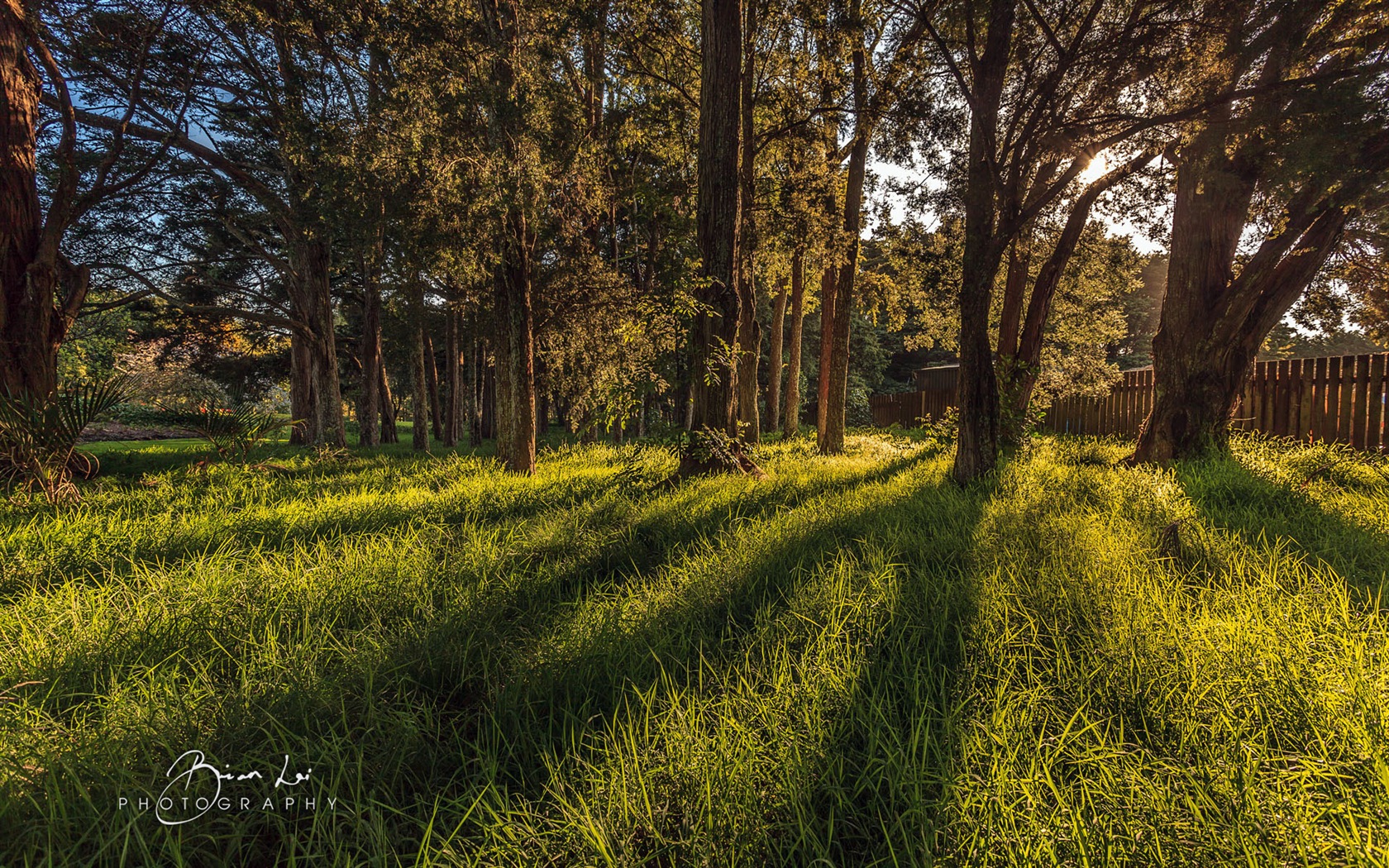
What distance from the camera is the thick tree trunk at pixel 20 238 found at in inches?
204

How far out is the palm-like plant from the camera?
420cm

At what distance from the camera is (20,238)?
5.40 meters

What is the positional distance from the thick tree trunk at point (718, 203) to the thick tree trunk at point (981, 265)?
2502 mm

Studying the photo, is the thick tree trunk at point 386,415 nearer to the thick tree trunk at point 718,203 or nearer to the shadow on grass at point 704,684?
the thick tree trunk at point 718,203

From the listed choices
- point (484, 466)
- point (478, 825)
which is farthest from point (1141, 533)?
point (484, 466)

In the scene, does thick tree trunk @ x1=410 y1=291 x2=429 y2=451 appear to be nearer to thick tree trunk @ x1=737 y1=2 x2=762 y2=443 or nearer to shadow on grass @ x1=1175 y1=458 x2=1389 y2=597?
thick tree trunk @ x1=737 y1=2 x2=762 y2=443

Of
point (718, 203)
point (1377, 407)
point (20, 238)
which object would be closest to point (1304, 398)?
point (1377, 407)

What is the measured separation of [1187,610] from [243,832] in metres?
3.52

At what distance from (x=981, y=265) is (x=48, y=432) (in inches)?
355

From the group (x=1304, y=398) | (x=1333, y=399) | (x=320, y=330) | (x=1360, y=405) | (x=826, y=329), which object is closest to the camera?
(x=1360, y=405)

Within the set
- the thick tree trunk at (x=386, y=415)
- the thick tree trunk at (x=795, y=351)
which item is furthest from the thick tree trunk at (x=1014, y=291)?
the thick tree trunk at (x=386, y=415)

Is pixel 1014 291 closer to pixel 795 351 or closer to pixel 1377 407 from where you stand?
pixel 1377 407

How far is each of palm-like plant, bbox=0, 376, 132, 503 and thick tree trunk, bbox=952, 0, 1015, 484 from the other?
8.22 metres

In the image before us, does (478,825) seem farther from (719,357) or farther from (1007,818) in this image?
(719,357)
